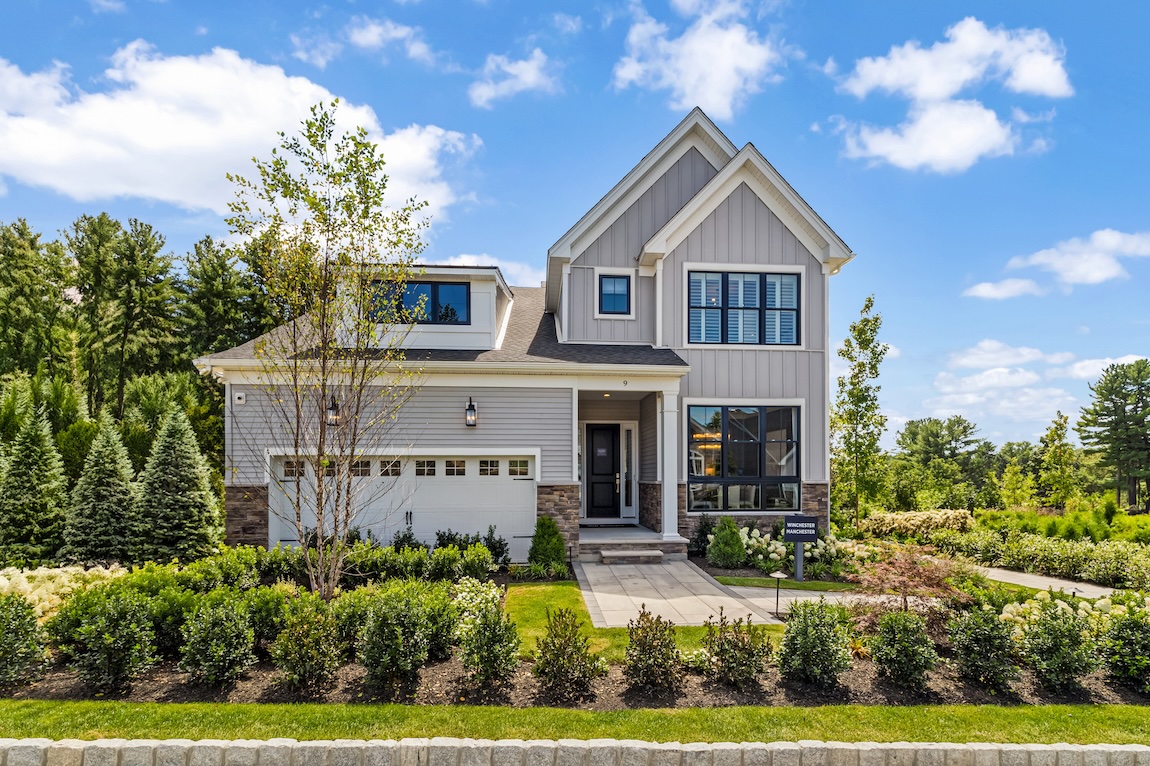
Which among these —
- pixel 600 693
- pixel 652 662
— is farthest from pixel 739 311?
pixel 600 693

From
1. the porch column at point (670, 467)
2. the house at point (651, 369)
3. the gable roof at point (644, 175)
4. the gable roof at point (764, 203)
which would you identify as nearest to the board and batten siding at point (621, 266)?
the house at point (651, 369)

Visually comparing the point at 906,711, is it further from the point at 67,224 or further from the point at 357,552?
the point at 67,224

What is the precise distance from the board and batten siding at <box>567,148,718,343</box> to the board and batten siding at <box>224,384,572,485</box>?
1984 millimetres

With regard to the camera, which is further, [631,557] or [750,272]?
[750,272]

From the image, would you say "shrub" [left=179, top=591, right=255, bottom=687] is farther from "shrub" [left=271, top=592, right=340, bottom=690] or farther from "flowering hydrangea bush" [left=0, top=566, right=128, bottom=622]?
"flowering hydrangea bush" [left=0, top=566, right=128, bottom=622]

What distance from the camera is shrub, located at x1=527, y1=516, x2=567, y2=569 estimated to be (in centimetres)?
1094

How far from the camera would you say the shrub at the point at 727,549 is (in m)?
11.4

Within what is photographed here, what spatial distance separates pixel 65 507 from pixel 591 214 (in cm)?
1107

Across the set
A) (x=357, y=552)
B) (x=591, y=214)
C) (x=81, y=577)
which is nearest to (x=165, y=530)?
(x=81, y=577)

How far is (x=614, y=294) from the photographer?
1341 cm

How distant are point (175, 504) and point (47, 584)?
3.51 m

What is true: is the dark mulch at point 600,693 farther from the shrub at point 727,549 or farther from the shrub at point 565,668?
the shrub at point 727,549

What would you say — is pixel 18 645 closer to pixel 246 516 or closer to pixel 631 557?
pixel 246 516

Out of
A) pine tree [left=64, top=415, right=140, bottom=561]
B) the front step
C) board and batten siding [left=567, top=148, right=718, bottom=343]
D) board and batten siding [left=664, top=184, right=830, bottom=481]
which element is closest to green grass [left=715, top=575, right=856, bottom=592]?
the front step
